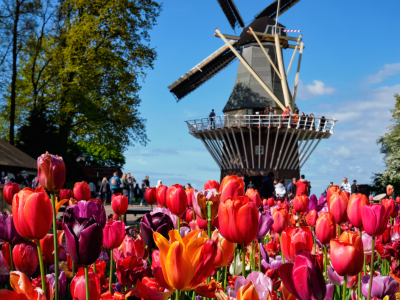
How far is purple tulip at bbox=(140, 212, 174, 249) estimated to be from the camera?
143 centimetres

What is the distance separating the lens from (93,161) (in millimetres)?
45438

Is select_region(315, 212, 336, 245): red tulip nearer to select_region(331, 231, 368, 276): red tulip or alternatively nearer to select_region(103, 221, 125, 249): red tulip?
select_region(331, 231, 368, 276): red tulip

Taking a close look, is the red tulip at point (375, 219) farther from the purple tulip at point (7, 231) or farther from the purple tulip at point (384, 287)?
the purple tulip at point (7, 231)

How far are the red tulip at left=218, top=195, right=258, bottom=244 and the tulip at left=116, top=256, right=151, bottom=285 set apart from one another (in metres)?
0.31

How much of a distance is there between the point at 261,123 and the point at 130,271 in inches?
808

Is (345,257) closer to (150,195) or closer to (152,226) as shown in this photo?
(152,226)

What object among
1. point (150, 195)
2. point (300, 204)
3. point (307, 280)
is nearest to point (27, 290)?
point (307, 280)

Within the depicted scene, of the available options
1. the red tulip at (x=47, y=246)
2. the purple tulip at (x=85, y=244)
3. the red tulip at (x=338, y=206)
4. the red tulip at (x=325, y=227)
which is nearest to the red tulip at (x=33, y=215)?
the purple tulip at (x=85, y=244)

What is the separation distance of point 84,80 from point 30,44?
14.9 feet

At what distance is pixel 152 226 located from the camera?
147 cm

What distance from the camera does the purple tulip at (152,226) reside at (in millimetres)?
1431

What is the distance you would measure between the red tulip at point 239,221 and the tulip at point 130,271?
0.31 meters

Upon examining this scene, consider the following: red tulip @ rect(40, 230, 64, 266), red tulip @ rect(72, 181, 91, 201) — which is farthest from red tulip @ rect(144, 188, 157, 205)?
red tulip @ rect(40, 230, 64, 266)

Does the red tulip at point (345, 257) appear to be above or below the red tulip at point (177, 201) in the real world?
below
